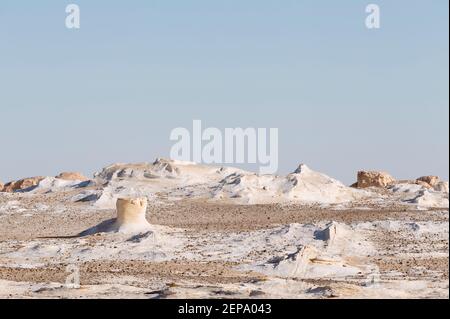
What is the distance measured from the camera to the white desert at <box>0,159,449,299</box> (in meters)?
20.4

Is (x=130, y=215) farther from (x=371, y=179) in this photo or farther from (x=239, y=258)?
(x=371, y=179)

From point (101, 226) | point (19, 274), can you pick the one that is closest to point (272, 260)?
point (19, 274)

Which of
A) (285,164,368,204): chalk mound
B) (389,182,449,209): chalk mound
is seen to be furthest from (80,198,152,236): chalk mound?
(285,164,368,204): chalk mound

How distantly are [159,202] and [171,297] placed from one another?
997 inches

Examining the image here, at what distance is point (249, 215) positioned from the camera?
124 feet

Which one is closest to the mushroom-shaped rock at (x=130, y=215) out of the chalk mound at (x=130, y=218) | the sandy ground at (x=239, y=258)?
the chalk mound at (x=130, y=218)

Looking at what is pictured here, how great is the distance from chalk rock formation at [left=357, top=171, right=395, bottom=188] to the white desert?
12.9 meters

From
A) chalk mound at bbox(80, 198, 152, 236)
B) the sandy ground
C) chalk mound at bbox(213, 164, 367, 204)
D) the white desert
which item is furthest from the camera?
chalk mound at bbox(213, 164, 367, 204)

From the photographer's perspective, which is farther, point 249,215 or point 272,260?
point 249,215

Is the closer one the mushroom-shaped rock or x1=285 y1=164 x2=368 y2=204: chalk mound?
the mushroom-shaped rock

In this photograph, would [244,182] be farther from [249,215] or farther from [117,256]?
[117,256]

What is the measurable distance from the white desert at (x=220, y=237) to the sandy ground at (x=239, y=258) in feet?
0.15

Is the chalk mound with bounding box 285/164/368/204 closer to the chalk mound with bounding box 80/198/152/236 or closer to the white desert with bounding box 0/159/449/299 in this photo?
the white desert with bounding box 0/159/449/299
